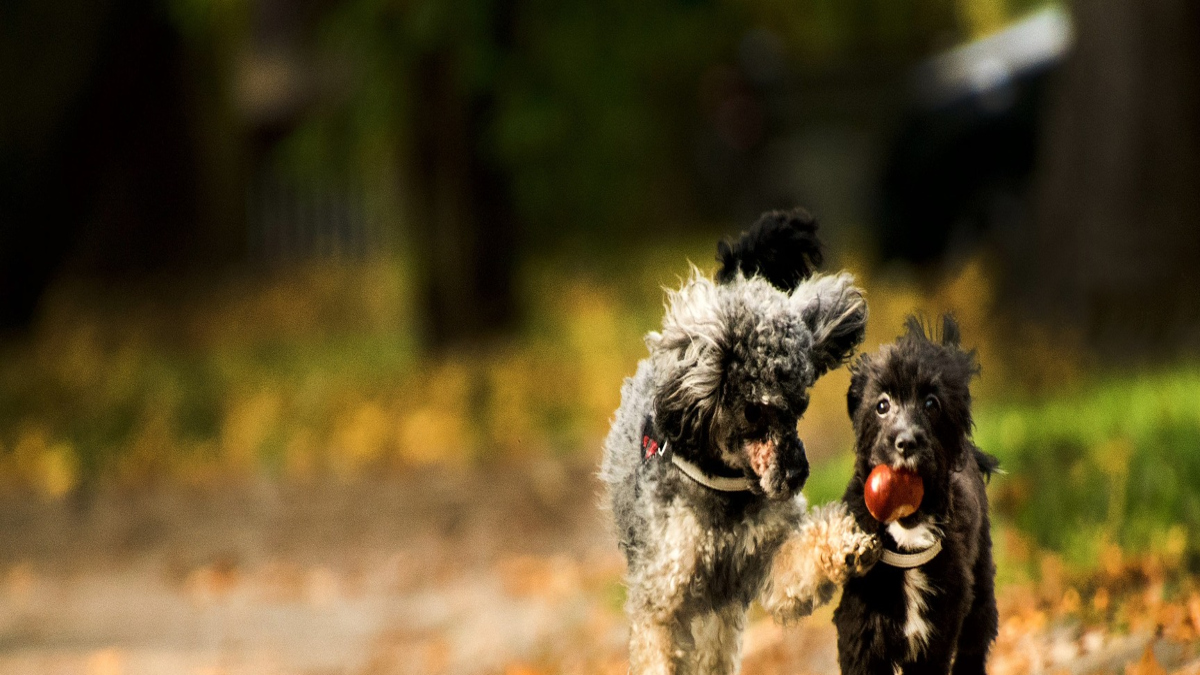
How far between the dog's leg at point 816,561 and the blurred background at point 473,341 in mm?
953

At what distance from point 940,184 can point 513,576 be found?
29.6ft

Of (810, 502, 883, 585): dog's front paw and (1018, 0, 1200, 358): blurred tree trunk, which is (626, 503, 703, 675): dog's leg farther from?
(1018, 0, 1200, 358): blurred tree trunk

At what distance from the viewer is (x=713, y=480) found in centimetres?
344

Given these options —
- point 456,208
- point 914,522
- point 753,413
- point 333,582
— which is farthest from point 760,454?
point 456,208

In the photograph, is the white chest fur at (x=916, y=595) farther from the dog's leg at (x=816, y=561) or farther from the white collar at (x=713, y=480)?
the white collar at (x=713, y=480)

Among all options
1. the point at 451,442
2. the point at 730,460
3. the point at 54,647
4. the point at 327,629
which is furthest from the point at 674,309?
the point at 451,442

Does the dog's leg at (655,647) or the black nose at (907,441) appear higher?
the black nose at (907,441)

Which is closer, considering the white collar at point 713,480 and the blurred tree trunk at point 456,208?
the white collar at point 713,480

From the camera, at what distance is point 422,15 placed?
34.1 feet

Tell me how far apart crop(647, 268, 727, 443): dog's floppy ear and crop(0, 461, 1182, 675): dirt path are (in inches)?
83.7

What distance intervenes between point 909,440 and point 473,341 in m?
9.49

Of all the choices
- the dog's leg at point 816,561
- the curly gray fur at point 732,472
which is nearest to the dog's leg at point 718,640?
the curly gray fur at point 732,472

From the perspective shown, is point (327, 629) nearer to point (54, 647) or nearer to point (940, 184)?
point (54, 647)

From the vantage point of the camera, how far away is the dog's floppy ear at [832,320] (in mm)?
3494
